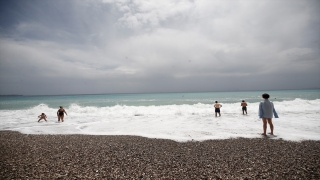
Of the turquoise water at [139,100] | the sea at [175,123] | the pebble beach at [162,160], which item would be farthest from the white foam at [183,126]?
the turquoise water at [139,100]

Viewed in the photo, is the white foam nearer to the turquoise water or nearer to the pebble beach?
the pebble beach

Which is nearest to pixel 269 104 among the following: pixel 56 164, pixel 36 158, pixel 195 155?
pixel 195 155

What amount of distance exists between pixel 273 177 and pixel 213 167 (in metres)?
1.56

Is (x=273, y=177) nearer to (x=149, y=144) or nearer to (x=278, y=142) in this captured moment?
(x=278, y=142)

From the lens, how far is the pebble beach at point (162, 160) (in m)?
4.32

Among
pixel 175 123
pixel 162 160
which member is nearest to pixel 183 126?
pixel 175 123

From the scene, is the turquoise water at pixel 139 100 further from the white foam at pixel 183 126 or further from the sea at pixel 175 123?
the white foam at pixel 183 126

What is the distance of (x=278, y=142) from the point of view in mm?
7285

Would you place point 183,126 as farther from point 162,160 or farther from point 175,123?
point 162,160

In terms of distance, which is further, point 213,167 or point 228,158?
point 228,158

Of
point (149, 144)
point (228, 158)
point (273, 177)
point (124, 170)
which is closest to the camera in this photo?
point (273, 177)

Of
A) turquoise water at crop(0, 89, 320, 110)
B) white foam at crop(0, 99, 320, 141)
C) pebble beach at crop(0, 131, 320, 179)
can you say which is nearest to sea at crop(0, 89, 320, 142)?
white foam at crop(0, 99, 320, 141)

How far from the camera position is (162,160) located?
208 inches

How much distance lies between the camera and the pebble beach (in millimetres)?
4320
